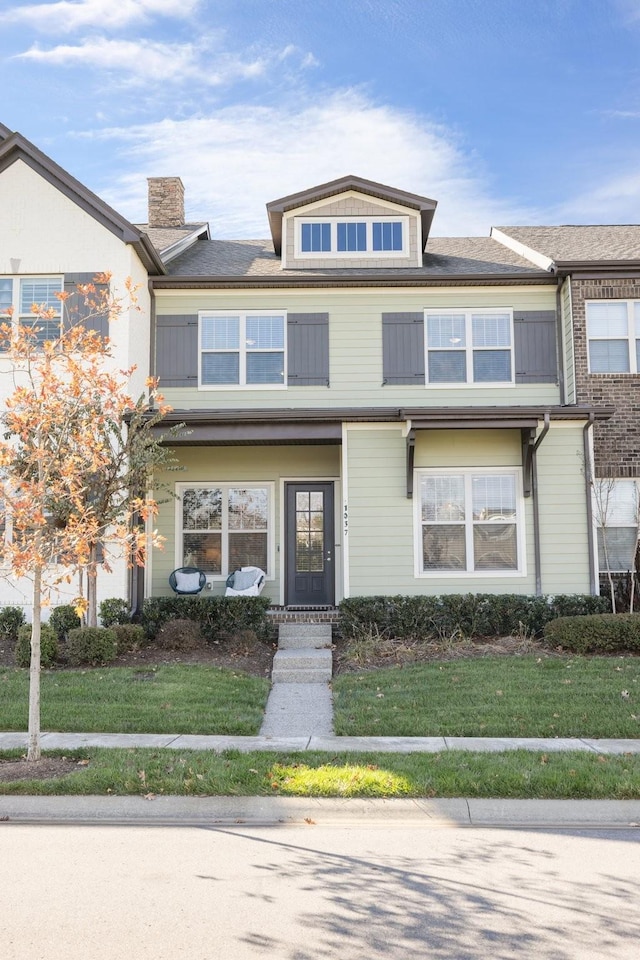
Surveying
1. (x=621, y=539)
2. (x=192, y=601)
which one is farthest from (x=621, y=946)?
(x=621, y=539)

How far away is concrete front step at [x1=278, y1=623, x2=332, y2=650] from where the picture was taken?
42.9ft

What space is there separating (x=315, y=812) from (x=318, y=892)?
1.67 meters

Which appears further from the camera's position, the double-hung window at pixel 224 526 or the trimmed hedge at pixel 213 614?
the double-hung window at pixel 224 526

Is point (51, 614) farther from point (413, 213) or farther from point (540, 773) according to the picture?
point (413, 213)

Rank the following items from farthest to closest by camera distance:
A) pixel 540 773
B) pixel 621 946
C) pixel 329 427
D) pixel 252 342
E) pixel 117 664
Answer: pixel 252 342, pixel 329 427, pixel 117 664, pixel 540 773, pixel 621 946

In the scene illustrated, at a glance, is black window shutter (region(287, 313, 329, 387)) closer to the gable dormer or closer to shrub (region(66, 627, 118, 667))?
the gable dormer

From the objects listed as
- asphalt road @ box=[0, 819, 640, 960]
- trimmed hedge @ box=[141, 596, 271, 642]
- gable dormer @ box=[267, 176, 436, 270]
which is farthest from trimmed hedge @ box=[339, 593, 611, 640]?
asphalt road @ box=[0, 819, 640, 960]

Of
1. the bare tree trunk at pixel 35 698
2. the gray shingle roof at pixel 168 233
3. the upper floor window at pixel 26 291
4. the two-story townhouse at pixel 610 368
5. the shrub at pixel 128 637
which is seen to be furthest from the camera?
the gray shingle roof at pixel 168 233

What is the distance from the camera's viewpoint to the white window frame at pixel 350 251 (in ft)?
54.3

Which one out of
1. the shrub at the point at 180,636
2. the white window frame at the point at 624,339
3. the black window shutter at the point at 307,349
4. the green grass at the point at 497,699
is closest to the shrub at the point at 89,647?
the shrub at the point at 180,636

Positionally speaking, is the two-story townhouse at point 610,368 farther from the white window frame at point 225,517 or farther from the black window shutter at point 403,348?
the white window frame at point 225,517

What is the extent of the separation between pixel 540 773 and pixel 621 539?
28.9 ft

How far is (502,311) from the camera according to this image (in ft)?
51.8

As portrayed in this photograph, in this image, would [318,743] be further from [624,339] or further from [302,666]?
[624,339]
